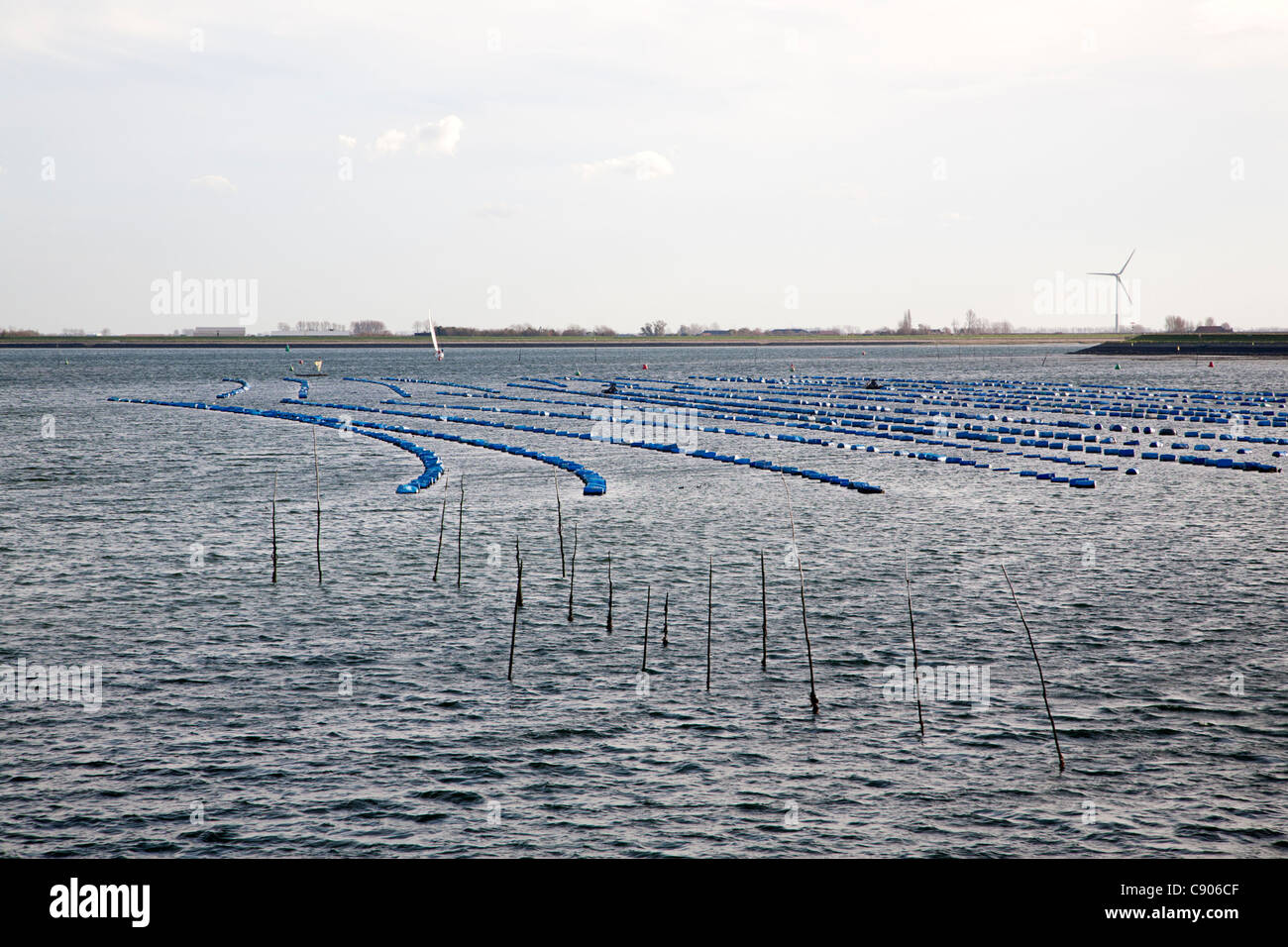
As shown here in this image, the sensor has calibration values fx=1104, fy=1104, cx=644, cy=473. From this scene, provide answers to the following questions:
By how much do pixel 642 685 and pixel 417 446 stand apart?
282 ft

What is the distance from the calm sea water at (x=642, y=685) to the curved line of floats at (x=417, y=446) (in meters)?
11.7

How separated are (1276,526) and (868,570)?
31344mm

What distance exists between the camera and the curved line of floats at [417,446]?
305 ft

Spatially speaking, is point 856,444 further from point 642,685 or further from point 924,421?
point 642,685

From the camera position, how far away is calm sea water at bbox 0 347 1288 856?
29672mm

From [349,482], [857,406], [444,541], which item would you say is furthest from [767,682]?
[857,406]

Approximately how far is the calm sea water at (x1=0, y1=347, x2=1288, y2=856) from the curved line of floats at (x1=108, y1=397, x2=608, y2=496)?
11.7 meters

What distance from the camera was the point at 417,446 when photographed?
122 meters

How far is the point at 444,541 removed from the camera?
69625mm
